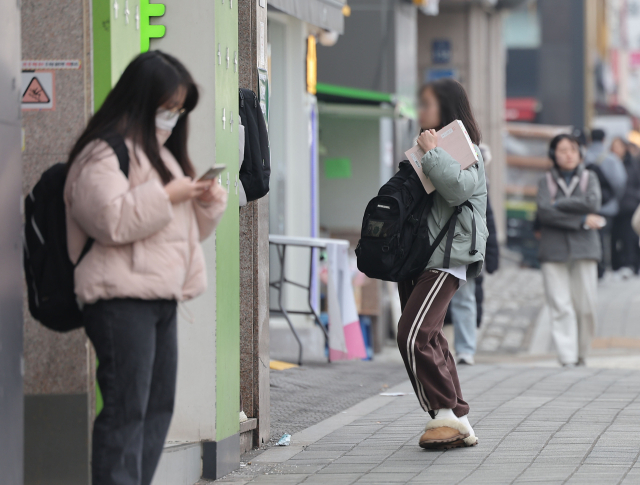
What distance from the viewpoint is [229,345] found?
4.77m

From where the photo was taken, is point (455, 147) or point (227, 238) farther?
Result: point (455, 147)

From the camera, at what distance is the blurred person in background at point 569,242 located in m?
8.91

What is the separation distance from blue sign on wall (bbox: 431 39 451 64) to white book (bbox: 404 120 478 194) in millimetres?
13445

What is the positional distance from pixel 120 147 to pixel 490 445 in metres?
2.73

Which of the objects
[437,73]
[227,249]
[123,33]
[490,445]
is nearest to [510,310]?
[437,73]

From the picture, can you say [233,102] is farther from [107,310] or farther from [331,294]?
[331,294]

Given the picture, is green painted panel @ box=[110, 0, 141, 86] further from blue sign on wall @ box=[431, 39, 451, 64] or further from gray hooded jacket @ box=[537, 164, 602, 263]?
blue sign on wall @ box=[431, 39, 451, 64]

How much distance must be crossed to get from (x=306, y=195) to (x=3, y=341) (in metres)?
7.35

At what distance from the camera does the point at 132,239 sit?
3.28 metres

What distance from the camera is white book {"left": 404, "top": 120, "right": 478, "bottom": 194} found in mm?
4992

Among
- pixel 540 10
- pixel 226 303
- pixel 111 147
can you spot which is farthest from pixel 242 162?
pixel 540 10

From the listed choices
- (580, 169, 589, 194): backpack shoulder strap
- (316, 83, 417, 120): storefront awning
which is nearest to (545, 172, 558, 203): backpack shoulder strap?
(580, 169, 589, 194): backpack shoulder strap

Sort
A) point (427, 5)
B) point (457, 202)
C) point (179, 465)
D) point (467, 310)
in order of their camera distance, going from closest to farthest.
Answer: point (179, 465), point (457, 202), point (467, 310), point (427, 5)

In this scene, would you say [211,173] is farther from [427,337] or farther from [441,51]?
[441,51]
